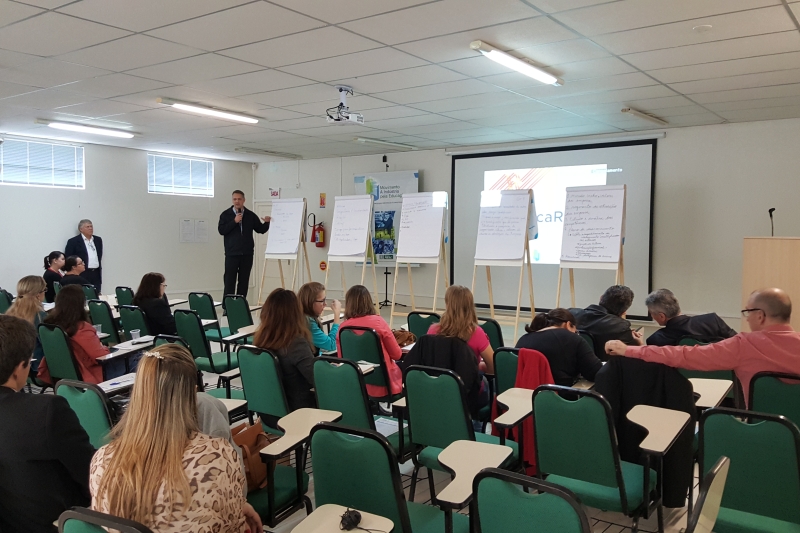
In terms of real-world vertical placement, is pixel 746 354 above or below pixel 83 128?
below

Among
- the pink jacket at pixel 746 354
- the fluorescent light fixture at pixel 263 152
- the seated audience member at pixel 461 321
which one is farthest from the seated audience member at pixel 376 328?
the fluorescent light fixture at pixel 263 152

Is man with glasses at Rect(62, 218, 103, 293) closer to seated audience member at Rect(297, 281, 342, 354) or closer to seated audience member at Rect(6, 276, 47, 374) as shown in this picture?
seated audience member at Rect(6, 276, 47, 374)

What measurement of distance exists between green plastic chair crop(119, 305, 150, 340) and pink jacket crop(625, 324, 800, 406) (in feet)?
12.9

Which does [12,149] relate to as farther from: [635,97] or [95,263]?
[635,97]

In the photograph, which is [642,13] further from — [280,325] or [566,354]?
[280,325]

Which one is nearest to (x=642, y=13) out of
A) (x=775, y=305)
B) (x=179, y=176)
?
(x=775, y=305)

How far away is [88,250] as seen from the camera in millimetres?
9328

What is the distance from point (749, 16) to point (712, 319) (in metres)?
1.93

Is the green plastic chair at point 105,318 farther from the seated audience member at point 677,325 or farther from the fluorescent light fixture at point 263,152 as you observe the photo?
the fluorescent light fixture at point 263,152

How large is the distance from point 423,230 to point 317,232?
3951 millimetres

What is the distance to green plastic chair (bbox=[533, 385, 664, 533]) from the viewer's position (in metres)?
2.33

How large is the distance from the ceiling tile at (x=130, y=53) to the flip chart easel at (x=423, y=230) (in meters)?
3.91

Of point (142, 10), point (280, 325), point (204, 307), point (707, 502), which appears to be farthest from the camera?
point (204, 307)

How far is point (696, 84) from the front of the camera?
5426 millimetres
